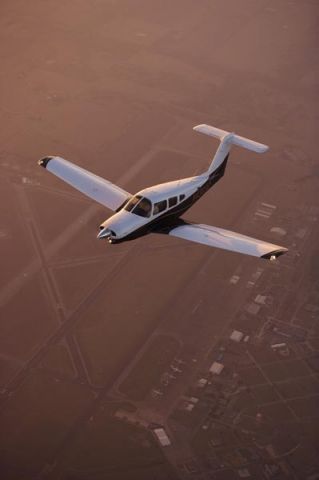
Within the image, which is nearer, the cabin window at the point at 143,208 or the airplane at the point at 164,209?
the airplane at the point at 164,209

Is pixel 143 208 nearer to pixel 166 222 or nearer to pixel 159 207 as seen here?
pixel 159 207

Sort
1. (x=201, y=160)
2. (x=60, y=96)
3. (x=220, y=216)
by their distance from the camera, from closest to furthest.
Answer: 1. (x=220, y=216)
2. (x=201, y=160)
3. (x=60, y=96)

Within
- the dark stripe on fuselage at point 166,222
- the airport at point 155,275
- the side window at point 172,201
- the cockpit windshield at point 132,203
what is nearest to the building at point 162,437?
the airport at point 155,275

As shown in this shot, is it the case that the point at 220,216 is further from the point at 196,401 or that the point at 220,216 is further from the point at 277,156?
the point at 196,401

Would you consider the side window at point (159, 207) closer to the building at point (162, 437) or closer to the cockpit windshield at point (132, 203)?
the cockpit windshield at point (132, 203)

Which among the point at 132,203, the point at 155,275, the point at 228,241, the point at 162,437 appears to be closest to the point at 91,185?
the point at 132,203

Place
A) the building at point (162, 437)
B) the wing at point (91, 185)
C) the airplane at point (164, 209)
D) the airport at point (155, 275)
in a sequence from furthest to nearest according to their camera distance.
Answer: the airport at point (155, 275)
the building at point (162, 437)
the wing at point (91, 185)
the airplane at point (164, 209)

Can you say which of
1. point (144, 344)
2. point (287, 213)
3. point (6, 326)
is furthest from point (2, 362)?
point (287, 213)
